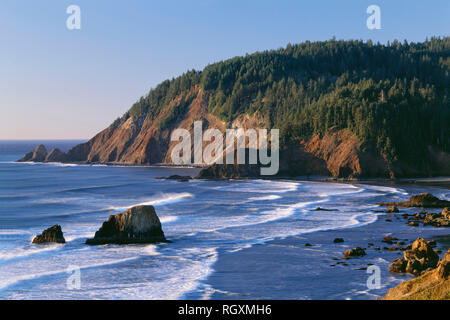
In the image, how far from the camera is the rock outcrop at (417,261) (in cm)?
2773

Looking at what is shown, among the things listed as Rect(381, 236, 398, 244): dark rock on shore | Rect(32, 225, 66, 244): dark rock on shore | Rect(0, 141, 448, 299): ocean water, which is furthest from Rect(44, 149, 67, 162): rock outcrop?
Rect(381, 236, 398, 244): dark rock on shore

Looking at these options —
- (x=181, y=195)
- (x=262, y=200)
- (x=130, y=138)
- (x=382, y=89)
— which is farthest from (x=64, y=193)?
(x=130, y=138)

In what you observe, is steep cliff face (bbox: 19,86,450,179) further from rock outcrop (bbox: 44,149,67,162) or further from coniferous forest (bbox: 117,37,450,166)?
coniferous forest (bbox: 117,37,450,166)

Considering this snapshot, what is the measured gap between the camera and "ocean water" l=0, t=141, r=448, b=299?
27.0 meters

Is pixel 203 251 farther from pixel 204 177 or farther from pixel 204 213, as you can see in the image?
pixel 204 177

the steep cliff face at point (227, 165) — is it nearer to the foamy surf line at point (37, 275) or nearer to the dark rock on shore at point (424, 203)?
the dark rock on shore at point (424, 203)

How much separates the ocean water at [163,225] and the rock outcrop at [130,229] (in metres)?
1.06

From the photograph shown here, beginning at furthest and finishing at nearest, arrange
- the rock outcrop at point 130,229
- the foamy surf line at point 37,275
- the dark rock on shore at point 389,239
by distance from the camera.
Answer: the rock outcrop at point 130,229, the dark rock on shore at point 389,239, the foamy surf line at point 37,275

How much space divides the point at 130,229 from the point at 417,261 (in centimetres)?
1928

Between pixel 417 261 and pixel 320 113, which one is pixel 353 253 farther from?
pixel 320 113

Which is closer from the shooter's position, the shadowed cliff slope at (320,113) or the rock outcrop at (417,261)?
the rock outcrop at (417,261)

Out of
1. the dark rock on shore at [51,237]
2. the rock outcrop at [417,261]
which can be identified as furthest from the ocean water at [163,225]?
the rock outcrop at [417,261]

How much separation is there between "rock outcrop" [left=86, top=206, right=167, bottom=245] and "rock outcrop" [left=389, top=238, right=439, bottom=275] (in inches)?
672

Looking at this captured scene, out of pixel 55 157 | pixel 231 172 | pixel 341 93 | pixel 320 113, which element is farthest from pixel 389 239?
pixel 55 157
